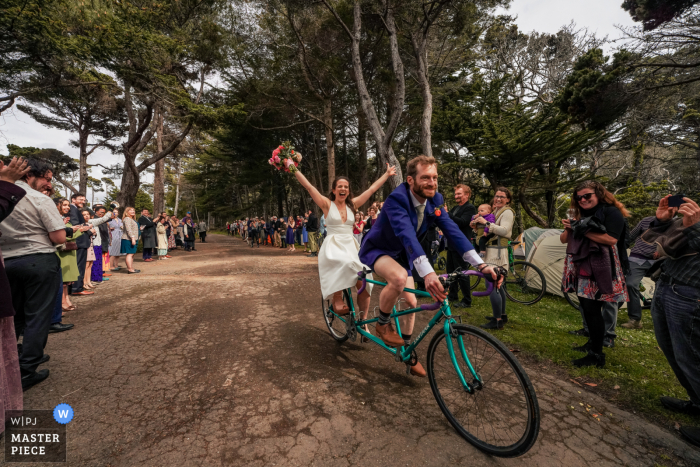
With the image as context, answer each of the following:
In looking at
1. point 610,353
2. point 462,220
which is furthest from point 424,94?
point 610,353

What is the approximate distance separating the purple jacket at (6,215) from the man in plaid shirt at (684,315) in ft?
17.2

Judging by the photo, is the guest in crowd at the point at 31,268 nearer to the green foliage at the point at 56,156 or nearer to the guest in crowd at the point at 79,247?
the guest in crowd at the point at 79,247

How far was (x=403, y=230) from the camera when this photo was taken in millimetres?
2396

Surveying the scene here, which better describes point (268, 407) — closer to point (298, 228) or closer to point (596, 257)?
point (596, 257)

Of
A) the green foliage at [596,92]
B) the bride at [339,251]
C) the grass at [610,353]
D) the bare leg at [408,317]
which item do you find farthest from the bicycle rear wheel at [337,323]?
the green foliage at [596,92]

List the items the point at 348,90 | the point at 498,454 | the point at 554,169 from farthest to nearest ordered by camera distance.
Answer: the point at 348,90, the point at 554,169, the point at 498,454

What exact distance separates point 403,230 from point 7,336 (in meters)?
3.34

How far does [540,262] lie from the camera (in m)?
6.38

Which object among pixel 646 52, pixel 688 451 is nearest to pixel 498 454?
pixel 688 451

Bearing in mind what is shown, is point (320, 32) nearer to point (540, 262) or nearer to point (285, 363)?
point (540, 262)

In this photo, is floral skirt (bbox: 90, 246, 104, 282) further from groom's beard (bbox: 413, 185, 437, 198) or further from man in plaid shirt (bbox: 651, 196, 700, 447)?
man in plaid shirt (bbox: 651, 196, 700, 447)

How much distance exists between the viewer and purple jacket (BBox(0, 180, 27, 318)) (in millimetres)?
2145

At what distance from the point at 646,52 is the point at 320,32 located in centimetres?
1183

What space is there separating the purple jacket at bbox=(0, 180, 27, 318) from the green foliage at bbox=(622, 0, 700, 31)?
15.5 m
